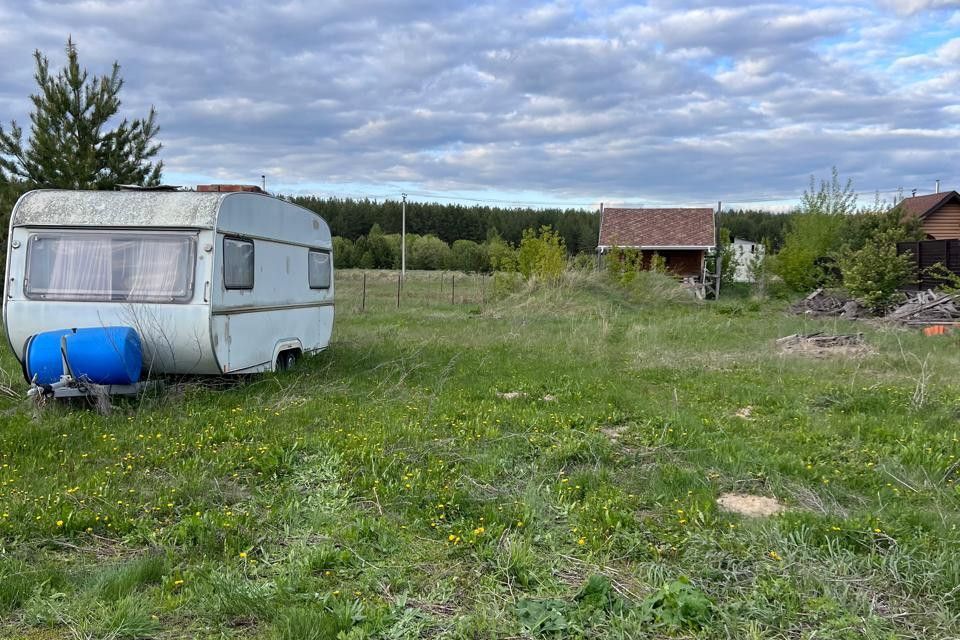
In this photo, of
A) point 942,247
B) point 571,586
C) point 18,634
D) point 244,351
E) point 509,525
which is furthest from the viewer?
point 942,247

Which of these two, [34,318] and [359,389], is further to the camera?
[359,389]

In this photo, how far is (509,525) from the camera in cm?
433

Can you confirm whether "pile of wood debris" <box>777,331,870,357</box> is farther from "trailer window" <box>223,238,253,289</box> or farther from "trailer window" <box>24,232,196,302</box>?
"trailer window" <box>24,232,196,302</box>

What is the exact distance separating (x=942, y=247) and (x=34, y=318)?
22.1 metres

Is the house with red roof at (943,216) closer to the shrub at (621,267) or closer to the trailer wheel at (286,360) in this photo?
the shrub at (621,267)

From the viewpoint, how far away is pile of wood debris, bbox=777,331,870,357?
37.9 ft

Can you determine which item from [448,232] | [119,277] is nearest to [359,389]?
[119,277]

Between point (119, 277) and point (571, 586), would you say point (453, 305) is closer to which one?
point (119, 277)

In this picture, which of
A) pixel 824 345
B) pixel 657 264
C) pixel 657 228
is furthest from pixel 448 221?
pixel 824 345

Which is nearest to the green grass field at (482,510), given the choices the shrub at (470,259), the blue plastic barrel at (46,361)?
the blue plastic barrel at (46,361)

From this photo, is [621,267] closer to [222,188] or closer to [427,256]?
[222,188]

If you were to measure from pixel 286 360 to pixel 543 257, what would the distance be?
14602 millimetres

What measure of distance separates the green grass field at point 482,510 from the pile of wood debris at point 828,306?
11.4 meters

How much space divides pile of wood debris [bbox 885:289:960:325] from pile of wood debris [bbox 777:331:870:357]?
17.9 feet
